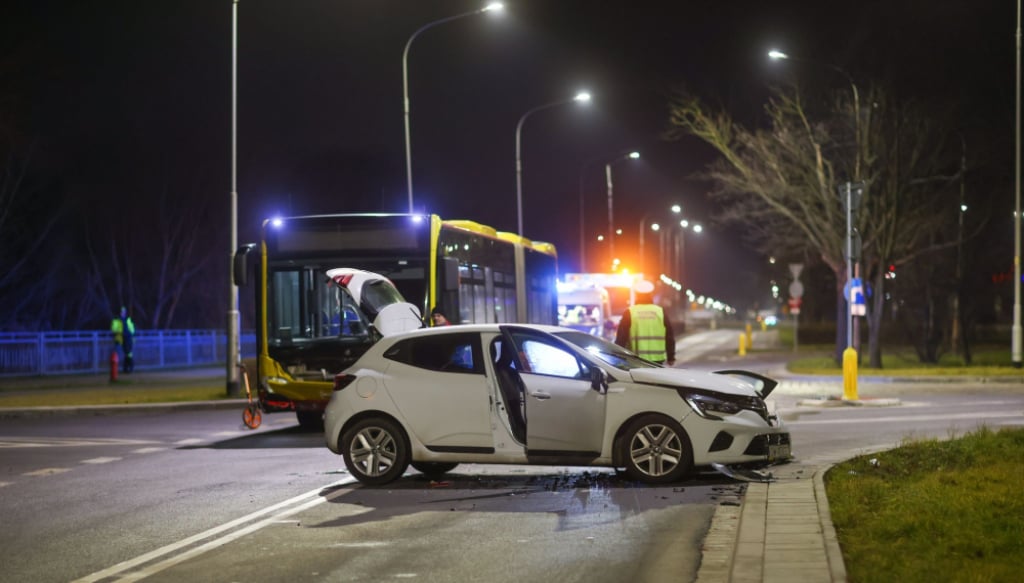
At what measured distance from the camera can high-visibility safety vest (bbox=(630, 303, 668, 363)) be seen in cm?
1630

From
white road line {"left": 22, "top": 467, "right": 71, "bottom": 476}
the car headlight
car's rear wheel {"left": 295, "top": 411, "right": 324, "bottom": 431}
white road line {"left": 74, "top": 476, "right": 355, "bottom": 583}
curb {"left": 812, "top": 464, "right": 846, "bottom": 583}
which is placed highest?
the car headlight

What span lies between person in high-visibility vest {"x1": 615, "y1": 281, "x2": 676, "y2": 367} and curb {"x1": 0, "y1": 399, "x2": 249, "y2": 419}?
36.8 ft

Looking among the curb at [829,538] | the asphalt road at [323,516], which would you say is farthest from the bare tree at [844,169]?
the curb at [829,538]

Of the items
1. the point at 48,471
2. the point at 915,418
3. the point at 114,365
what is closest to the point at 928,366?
the point at 915,418

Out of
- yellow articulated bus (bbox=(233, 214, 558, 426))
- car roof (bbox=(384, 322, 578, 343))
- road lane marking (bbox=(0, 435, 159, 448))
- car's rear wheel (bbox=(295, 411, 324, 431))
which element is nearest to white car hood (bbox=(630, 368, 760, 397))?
car roof (bbox=(384, 322, 578, 343))

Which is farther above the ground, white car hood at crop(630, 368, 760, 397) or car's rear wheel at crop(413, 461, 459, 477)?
white car hood at crop(630, 368, 760, 397)

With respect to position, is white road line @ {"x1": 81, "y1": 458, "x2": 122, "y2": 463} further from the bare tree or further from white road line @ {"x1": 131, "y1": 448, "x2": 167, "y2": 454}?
the bare tree

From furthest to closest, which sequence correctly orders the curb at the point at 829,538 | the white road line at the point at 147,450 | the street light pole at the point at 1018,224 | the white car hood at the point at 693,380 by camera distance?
1. the street light pole at the point at 1018,224
2. the white road line at the point at 147,450
3. the white car hood at the point at 693,380
4. the curb at the point at 829,538

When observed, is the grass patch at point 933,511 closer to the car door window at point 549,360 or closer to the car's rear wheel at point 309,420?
the car door window at point 549,360

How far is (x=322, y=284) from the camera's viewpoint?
18719 millimetres

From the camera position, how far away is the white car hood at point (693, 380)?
12.1 m

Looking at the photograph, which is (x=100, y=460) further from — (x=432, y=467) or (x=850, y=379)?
(x=850, y=379)

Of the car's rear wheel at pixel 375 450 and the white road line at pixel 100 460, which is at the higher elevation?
the car's rear wheel at pixel 375 450

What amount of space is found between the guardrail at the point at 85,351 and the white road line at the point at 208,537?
29659 mm
